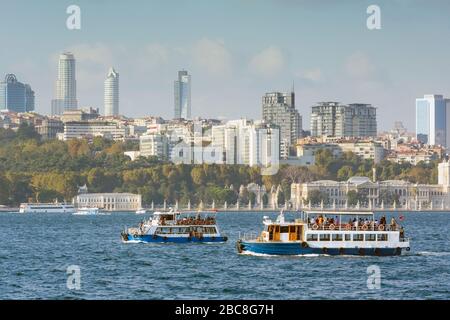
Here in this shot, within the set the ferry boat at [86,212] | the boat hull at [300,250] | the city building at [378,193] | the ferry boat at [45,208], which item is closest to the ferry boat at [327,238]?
the boat hull at [300,250]

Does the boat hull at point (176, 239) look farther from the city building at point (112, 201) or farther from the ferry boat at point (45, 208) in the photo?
the city building at point (112, 201)

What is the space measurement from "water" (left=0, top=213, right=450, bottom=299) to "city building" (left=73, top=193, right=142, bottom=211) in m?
104

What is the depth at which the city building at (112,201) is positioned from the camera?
158 m

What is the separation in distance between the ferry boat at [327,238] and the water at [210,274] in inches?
17.4

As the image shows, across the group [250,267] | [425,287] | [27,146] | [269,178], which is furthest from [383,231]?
[27,146]

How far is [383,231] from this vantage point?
1777 inches

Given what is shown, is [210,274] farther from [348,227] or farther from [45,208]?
[45,208]

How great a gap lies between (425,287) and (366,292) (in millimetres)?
2592

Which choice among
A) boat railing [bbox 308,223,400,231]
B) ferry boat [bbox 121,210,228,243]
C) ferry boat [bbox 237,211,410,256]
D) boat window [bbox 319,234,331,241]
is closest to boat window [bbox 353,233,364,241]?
ferry boat [bbox 237,211,410,256]

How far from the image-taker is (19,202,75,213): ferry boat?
14475 cm

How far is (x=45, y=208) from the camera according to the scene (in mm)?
146750

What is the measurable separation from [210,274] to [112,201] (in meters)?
123

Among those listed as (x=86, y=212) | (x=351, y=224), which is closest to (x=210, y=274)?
(x=351, y=224)
